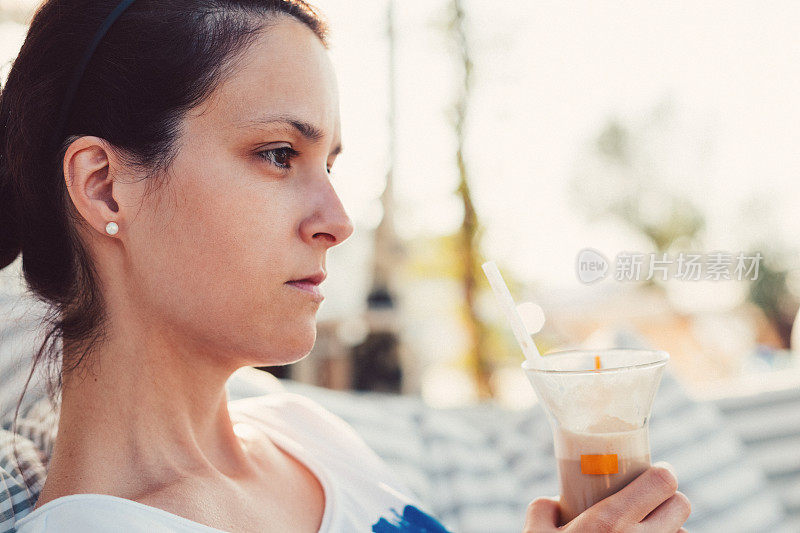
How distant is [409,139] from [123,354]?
12.9 feet

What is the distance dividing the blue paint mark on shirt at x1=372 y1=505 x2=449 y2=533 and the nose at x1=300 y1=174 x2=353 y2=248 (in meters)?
0.57

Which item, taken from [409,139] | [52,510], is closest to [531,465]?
[52,510]

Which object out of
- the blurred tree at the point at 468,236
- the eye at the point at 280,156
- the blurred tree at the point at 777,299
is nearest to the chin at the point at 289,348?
the eye at the point at 280,156

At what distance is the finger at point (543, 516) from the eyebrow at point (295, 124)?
2.43ft

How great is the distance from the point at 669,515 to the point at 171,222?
35.7 inches

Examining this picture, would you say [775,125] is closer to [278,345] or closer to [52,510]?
[278,345]

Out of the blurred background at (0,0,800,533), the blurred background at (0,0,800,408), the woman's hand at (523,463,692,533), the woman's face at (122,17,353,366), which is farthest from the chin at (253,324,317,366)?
the blurred background at (0,0,800,408)

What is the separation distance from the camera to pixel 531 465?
80.2 inches

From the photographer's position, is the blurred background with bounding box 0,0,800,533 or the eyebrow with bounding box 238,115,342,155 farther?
the blurred background with bounding box 0,0,800,533

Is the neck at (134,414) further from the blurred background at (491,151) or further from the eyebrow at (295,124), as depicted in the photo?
the blurred background at (491,151)

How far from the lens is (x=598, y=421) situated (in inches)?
38.9

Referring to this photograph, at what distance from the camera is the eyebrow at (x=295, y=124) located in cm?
103

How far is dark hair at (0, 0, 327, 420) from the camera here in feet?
3.40

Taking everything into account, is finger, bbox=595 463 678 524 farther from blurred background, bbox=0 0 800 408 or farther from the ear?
blurred background, bbox=0 0 800 408
